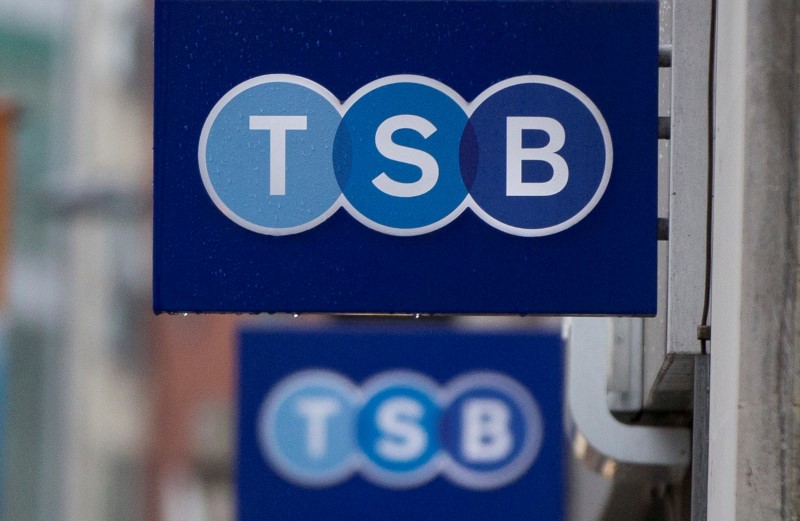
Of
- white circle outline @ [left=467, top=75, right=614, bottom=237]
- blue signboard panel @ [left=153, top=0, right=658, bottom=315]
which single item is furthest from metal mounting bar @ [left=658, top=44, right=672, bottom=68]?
white circle outline @ [left=467, top=75, right=614, bottom=237]

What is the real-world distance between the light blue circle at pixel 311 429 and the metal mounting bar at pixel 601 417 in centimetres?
383

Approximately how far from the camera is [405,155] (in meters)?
4.86

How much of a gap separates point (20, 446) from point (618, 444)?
1305 cm

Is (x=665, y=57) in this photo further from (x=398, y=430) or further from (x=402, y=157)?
(x=398, y=430)

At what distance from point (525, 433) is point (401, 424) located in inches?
35.0

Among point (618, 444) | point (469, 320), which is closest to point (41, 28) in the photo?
point (469, 320)

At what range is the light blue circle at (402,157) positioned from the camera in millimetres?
4793

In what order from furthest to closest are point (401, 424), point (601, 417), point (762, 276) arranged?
point (401, 424) < point (601, 417) < point (762, 276)

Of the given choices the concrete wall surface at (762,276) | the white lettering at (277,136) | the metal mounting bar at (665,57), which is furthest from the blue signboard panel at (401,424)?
the concrete wall surface at (762,276)

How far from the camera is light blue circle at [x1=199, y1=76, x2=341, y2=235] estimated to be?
15.7 ft

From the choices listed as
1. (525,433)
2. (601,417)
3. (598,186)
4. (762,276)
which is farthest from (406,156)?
(525,433)

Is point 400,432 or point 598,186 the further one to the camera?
point 400,432

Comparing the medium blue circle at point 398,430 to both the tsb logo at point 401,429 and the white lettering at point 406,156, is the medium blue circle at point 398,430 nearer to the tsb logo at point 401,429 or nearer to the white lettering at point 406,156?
the tsb logo at point 401,429

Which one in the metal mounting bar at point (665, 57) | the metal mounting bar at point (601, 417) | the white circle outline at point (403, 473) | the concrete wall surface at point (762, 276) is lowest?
the white circle outline at point (403, 473)
